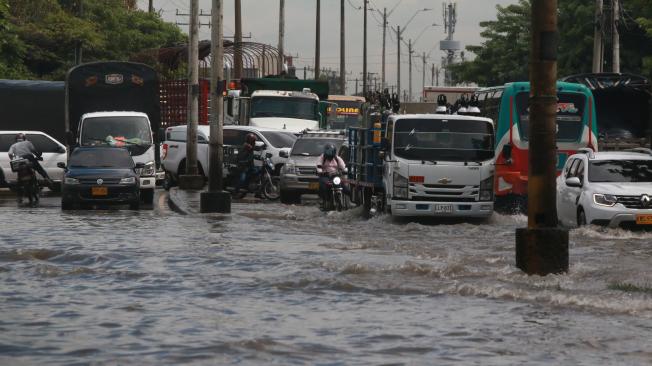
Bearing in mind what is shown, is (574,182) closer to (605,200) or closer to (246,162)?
(605,200)

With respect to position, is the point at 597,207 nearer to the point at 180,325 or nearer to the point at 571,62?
the point at 180,325

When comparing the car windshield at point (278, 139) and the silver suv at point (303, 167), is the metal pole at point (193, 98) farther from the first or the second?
the silver suv at point (303, 167)

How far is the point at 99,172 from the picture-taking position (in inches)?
1137

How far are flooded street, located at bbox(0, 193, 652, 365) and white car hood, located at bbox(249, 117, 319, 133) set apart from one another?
1790cm

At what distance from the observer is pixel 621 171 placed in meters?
23.3

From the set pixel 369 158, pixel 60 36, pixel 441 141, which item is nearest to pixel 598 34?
pixel 369 158

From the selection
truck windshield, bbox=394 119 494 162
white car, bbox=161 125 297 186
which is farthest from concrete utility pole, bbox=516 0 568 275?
white car, bbox=161 125 297 186

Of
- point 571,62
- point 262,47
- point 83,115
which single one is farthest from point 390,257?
point 571,62

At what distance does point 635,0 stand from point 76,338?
18.3 m

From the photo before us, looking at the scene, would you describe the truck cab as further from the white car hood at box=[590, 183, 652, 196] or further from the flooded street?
the white car hood at box=[590, 183, 652, 196]

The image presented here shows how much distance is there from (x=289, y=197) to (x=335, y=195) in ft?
13.2

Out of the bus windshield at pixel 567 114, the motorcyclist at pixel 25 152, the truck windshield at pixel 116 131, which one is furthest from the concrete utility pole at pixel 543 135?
the truck windshield at pixel 116 131

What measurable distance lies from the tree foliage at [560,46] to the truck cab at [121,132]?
16640 mm

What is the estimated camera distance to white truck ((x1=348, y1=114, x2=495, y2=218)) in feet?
80.8
